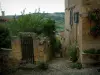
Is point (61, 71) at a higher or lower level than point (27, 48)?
lower

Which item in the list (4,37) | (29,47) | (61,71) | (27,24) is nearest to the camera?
(61,71)

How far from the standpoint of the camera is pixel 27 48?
42.2 ft

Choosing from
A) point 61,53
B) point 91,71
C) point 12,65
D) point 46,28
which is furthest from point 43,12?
point 91,71

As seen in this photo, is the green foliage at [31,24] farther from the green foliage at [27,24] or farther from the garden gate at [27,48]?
the garden gate at [27,48]

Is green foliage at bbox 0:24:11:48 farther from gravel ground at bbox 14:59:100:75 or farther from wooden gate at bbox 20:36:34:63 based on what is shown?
gravel ground at bbox 14:59:100:75

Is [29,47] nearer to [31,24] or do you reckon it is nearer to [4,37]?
[4,37]

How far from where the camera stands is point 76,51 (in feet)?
43.1

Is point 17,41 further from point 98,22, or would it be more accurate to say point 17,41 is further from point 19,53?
point 98,22

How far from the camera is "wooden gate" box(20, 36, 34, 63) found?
1280 cm

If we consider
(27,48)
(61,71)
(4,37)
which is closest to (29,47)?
(27,48)

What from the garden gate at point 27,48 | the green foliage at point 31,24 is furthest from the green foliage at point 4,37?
the green foliage at point 31,24

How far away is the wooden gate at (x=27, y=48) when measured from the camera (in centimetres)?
1280

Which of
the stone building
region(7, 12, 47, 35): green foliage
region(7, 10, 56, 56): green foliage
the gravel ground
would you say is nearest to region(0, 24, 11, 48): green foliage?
the stone building

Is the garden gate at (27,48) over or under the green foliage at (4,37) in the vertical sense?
under
